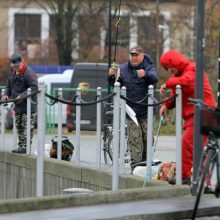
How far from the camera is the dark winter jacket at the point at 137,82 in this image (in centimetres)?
1270

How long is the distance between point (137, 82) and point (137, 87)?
7cm

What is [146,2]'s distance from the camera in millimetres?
49438

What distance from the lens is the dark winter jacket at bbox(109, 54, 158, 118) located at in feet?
41.7

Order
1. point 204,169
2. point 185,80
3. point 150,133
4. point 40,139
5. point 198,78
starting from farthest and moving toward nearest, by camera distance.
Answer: point 150,133
point 40,139
point 185,80
point 198,78
point 204,169

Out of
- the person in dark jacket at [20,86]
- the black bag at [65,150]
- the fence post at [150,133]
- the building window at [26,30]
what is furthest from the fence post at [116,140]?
the building window at [26,30]

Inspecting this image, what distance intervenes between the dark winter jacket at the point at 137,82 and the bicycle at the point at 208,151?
354 centimetres

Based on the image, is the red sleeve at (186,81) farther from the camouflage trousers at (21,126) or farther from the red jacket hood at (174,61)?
the camouflage trousers at (21,126)

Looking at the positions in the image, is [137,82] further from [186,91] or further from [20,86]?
[20,86]

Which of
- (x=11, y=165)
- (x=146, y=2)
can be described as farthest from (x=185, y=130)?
(x=146, y=2)

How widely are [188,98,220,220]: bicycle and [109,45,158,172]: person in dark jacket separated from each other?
347cm

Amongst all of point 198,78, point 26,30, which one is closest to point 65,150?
point 198,78

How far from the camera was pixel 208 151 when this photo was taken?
8914mm

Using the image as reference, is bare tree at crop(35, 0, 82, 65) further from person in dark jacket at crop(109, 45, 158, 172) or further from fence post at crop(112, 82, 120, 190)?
fence post at crop(112, 82, 120, 190)

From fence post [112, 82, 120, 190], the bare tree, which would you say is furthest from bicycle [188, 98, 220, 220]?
the bare tree
